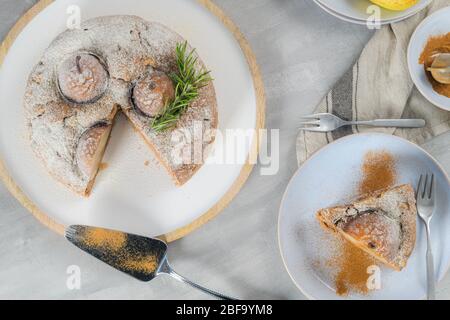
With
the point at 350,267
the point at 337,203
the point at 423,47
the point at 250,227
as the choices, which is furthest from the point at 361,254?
the point at 423,47

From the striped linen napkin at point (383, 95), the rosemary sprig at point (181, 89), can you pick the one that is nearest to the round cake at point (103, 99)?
the rosemary sprig at point (181, 89)

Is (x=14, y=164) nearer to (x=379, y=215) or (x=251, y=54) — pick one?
(x=251, y=54)

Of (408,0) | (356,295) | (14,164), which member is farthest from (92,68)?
(356,295)

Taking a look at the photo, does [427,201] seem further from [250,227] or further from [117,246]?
[117,246]

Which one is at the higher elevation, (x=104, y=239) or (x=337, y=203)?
(x=337, y=203)

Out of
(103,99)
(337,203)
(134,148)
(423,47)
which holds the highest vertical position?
(423,47)

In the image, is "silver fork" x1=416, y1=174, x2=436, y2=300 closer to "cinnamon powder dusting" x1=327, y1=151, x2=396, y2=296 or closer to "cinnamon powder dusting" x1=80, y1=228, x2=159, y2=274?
"cinnamon powder dusting" x1=327, y1=151, x2=396, y2=296
